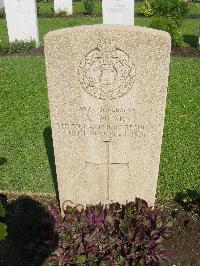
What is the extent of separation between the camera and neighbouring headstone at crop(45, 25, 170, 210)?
336 centimetres

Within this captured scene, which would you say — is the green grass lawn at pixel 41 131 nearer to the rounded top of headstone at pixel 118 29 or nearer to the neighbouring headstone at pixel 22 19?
the rounded top of headstone at pixel 118 29

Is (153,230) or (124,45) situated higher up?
(124,45)

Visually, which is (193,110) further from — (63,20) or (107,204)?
(63,20)

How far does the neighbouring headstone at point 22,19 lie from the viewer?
12.1m

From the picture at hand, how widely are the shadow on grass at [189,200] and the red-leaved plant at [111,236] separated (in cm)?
53

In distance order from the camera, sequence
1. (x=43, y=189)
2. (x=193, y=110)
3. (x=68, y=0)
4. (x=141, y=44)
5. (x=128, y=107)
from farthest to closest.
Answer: (x=68, y=0)
(x=193, y=110)
(x=43, y=189)
(x=128, y=107)
(x=141, y=44)

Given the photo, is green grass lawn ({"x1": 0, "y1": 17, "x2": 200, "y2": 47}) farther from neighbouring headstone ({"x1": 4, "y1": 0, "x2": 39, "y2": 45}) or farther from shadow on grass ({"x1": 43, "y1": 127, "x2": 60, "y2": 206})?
shadow on grass ({"x1": 43, "y1": 127, "x2": 60, "y2": 206})

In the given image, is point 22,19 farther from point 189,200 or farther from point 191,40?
point 189,200

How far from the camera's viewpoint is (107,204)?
14.2 feet

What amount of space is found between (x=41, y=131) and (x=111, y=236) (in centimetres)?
325

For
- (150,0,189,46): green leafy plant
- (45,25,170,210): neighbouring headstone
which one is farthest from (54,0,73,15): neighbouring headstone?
(45,25,170,210): neighbouring headstone

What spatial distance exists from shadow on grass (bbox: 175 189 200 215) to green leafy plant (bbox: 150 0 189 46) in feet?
25.5

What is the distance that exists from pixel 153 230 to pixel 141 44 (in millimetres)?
1788

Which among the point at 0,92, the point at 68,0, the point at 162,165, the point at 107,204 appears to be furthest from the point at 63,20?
the point at 107,204
